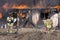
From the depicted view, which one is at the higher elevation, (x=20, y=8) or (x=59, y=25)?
(x=20, y=8)

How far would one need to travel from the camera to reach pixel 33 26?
1675cm

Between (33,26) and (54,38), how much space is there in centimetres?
625

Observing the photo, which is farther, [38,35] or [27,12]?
[27,12]

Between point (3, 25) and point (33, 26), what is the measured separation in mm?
2150

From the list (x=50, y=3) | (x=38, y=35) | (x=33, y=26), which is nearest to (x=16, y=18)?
(x=33, y=26)

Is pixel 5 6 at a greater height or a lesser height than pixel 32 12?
greater

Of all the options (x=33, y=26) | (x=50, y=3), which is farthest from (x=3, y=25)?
(x=50, y=3)

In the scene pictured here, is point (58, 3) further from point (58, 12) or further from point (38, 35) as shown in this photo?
point (38, 35)

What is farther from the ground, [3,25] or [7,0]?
[7,0]

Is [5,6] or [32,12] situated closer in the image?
[32,12]

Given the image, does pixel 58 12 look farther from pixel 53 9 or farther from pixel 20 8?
pixel 20 8

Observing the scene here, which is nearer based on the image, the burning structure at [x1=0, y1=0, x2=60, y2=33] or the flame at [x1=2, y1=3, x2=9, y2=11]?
the burning structure at [x1=0, y1=0, x2=60, y2=33]

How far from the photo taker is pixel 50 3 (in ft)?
55.5

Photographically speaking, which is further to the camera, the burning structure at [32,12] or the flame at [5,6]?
the flame at [5,6]
